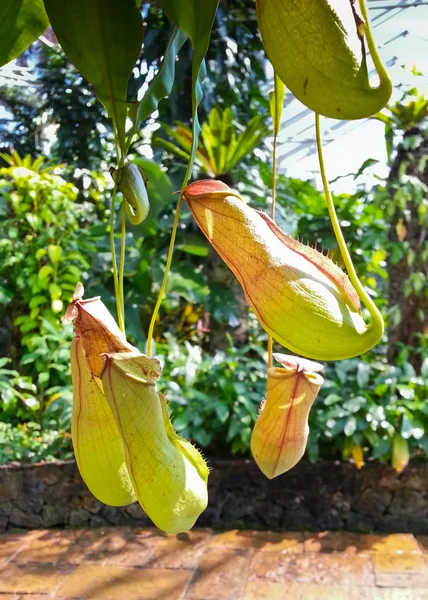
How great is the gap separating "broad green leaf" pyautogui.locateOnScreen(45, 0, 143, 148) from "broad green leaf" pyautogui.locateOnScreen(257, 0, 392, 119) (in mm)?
127

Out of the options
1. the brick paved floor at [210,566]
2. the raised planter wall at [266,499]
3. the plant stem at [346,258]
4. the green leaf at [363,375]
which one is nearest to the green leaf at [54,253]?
the raised planter wall at [266,499]

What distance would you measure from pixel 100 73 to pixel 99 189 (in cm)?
343

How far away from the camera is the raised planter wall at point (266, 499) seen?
7.25 ft

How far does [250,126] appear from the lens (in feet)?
7.84

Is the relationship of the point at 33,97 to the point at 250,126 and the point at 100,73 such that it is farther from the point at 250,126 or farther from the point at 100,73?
the point at 100,73

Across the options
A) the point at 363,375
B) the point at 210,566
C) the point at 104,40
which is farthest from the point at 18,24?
the point at 363,375

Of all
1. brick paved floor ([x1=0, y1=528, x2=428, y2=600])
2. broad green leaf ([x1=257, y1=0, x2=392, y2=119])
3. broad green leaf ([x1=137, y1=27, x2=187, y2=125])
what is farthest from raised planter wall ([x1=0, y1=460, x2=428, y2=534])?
broad green leaf ([x1=257, y1=0, x2=392, y2=119])

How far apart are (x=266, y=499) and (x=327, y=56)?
2.24 metres

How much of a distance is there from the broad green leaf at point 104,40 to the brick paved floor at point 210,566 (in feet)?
5.75

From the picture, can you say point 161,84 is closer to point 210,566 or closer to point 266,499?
point 210,566

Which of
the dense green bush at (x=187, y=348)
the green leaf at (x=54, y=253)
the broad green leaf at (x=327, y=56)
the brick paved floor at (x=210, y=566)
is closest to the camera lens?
the broad green leaf at (x=327, y=56)

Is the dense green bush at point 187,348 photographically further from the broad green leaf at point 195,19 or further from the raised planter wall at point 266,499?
the broad green leaf at point 195,19

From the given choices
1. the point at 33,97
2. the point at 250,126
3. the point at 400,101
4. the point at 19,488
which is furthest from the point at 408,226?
the point at 33,97

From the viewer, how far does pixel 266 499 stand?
7.52 feet
